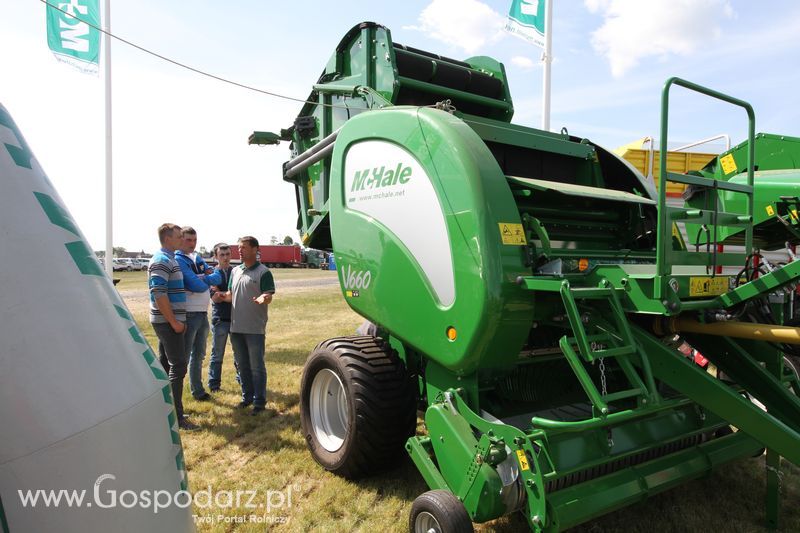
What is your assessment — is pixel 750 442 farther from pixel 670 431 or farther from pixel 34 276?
pixel 34 276

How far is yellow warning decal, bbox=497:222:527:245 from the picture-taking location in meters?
2.61

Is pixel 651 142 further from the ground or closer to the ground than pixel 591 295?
further from the ground

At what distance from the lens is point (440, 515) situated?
2.44m

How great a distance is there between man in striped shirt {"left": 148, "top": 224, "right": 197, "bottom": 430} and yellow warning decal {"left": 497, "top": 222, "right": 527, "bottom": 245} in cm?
317

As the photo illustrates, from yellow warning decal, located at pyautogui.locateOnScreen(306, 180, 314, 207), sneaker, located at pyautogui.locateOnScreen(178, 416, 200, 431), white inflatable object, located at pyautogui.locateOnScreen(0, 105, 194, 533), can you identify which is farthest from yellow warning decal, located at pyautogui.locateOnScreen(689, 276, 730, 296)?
sneaker, located at pyautogui.locateOnScreen(178, 416, 200, 431)

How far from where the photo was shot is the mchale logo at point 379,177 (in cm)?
305

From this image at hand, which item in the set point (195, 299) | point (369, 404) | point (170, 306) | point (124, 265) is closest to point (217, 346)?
point (195, 299)

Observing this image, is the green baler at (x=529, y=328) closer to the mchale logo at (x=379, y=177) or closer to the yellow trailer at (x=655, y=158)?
the mchale logo at (x=379, y=177)

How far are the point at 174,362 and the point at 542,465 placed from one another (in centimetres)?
347

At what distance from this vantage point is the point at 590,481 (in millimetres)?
2598

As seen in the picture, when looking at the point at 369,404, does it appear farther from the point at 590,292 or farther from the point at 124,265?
the point at 124,265

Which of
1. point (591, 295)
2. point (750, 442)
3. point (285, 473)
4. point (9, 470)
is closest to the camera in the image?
point (9, 470)

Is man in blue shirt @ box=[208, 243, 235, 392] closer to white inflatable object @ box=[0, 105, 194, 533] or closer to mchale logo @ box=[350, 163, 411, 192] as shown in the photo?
mchale logo @ box=[350, 163, 411, 192]

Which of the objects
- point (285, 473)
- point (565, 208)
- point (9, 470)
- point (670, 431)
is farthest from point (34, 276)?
point (670, 431)
